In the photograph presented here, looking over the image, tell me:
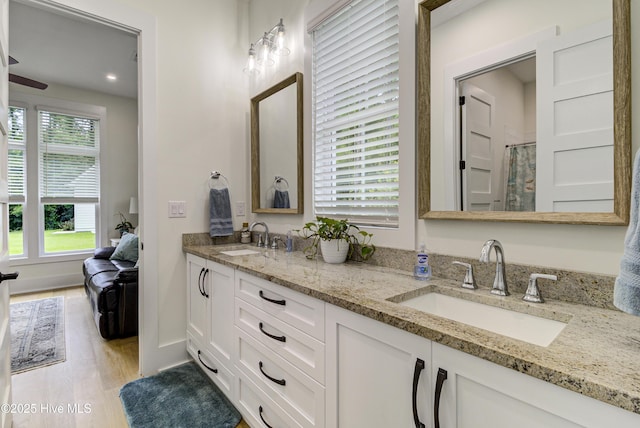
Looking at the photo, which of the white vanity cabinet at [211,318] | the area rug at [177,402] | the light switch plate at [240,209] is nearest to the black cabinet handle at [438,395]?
the white vanity cabinet at [211,318]

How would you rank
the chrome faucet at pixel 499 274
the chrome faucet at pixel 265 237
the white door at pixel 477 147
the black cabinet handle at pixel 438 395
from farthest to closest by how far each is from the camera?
the chrome faucet at pixel 265 237 → the white door at pixel 477 147 → the chrome faucet at pixel 499 274 → the black cabinet handle at pixel 438 395

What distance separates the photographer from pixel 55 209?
4.62m

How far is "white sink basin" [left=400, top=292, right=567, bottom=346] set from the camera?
91 cm

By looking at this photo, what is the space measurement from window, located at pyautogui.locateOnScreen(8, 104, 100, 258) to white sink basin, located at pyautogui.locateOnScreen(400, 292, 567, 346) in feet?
17.9

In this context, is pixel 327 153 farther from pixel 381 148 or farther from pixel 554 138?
pixel 554 138

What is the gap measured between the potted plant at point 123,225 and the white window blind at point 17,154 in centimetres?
118

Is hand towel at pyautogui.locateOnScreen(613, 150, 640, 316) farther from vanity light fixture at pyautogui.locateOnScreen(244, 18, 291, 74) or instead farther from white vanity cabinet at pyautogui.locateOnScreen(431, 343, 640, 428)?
vanity light fixture at pyautogui.locateOnScreen(244, 18, 291, 74)

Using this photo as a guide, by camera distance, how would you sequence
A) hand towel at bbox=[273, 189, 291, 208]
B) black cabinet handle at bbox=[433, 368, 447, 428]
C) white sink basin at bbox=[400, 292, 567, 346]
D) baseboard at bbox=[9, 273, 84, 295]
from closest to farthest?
black cabinet handle at bbox=[433, 368, 447, 428] < white sink basin at bbox=[400, 292, 567, 346] < hand towel at bbox=[273, 189, 291, 208] < baseboard at bbox=[9, 273, 84, 295]

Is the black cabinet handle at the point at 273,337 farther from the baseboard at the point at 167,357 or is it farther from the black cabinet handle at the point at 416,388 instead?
the baseboard at the point at 167,357

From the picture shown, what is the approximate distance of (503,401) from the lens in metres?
0.68

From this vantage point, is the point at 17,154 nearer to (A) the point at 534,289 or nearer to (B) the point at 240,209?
(B) the point at 240,209

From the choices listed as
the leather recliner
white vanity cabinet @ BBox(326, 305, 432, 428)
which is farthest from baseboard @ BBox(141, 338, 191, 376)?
white vanity cabinet @ BBox(326, 305, 432, 428)

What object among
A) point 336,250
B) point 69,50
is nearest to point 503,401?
point 336,250

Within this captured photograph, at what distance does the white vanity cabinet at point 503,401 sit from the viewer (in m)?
0.56
